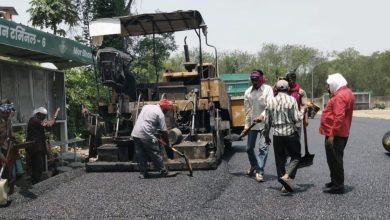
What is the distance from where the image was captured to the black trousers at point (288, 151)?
21.6 feet

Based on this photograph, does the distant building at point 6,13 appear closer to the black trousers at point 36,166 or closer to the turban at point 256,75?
the black trousers at point 36,166

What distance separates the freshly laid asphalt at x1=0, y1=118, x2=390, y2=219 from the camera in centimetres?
556

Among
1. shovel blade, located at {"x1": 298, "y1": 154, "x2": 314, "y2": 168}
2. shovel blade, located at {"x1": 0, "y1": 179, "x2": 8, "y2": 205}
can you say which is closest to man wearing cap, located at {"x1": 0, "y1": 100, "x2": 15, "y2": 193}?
shovel blade, located at {"x1": 0, "y1": 179, "x2": 8, "y2": 205}

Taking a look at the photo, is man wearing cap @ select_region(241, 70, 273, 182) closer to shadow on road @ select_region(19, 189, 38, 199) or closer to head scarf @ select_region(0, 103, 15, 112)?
shadow on road @ select_region(19, 189, 38, 199)

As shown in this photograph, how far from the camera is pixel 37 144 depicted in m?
8.17

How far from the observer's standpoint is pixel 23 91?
1039 centimetres

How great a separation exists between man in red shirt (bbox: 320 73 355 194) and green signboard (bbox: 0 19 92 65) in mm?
4766

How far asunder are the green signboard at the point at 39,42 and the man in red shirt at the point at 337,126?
477 cm

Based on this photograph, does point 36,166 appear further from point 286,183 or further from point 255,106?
point 286,183

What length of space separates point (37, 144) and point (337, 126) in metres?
4.81

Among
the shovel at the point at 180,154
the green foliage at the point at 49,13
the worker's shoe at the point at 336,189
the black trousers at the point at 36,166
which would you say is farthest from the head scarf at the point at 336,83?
the green foliage at the point at 49,13

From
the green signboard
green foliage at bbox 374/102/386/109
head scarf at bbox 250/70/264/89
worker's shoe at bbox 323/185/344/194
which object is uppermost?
the green signboard

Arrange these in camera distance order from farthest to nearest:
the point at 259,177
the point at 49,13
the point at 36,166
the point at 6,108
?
1. the point at 49,13
2. the point at 36,166
3. the point at 259,177
4. the point at 6,108

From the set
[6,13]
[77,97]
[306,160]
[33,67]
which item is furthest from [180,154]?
[6,13]
